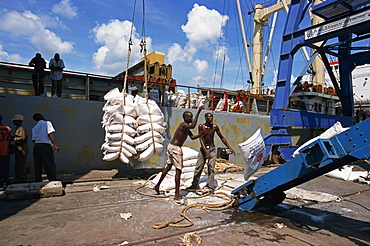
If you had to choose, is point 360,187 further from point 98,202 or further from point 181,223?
point 98,202

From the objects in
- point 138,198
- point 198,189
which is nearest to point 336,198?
point 198,189

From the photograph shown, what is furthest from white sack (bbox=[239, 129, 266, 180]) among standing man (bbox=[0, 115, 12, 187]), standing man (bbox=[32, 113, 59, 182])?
standing man (bbox=[0, 115, 12, 187])

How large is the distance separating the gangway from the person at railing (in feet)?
22.9

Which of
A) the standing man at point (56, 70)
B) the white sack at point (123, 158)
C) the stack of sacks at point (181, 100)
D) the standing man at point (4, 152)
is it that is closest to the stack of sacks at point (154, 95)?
the stack of sacks at point (181, 100)

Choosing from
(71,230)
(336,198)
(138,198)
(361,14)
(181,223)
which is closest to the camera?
(71,230)

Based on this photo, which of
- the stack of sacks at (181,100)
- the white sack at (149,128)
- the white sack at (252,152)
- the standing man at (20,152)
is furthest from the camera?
the stack of sacks at (181,100)

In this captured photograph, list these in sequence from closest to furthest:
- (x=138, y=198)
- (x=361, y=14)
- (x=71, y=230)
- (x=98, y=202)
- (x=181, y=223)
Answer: (x=71, y=230), (x=181, y=223), (x=98, y=202), (x=138, y=198), (x=361, y=14)

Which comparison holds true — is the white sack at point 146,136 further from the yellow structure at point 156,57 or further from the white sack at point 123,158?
the yellow structure at point 156,57

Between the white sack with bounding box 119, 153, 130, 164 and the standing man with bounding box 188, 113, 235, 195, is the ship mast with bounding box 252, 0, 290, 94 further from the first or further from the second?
the white sack with bounding box 119, 153, 130, 164

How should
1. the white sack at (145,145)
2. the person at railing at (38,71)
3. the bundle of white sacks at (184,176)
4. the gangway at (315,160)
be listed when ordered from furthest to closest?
1. the person at railing at (38,71)
2. the white sack at (145,145)
3. the bundle of white sacks at (184,176)
4. the gangway at (315,160)

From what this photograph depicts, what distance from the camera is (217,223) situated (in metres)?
4.57

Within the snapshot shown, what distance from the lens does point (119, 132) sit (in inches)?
277

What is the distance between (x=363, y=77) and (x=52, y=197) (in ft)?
92.5

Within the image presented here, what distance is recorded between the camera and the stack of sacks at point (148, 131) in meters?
7.16
